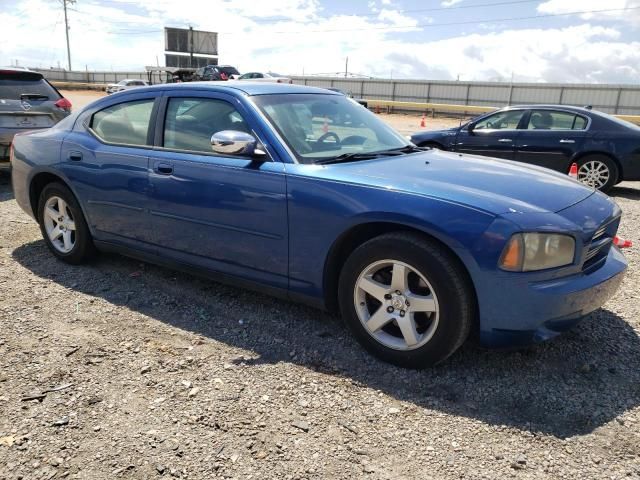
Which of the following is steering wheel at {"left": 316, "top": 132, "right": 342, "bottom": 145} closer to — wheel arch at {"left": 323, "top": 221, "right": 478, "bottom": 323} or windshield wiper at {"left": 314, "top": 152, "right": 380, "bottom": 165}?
windshield wiper at {"left": 314, "top": 152, "right": 380, "bottom": 165}

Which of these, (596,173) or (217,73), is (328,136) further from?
(217,73)

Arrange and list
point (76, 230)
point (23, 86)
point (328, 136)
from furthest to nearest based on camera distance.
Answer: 1. point (23, 86)
2. point (76, 230)
3. point (328, 136)

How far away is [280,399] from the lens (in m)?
2.81

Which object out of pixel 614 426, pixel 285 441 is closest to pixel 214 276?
pixel 285 441

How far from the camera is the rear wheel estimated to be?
336 inches

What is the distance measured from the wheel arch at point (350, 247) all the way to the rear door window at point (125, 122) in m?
1.87

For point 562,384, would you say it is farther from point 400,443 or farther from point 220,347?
point 220,347

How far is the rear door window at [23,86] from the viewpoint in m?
7.61

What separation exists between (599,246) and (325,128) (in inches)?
76.5

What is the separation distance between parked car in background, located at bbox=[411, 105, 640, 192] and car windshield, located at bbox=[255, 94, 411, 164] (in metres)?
5.65

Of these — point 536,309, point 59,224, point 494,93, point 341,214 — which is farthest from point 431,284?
point 494,93

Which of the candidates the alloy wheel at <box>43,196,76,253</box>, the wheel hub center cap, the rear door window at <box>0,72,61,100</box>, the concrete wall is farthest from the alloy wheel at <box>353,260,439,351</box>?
the concrete wall

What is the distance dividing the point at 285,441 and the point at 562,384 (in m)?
1.58

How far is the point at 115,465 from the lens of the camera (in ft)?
7.63
